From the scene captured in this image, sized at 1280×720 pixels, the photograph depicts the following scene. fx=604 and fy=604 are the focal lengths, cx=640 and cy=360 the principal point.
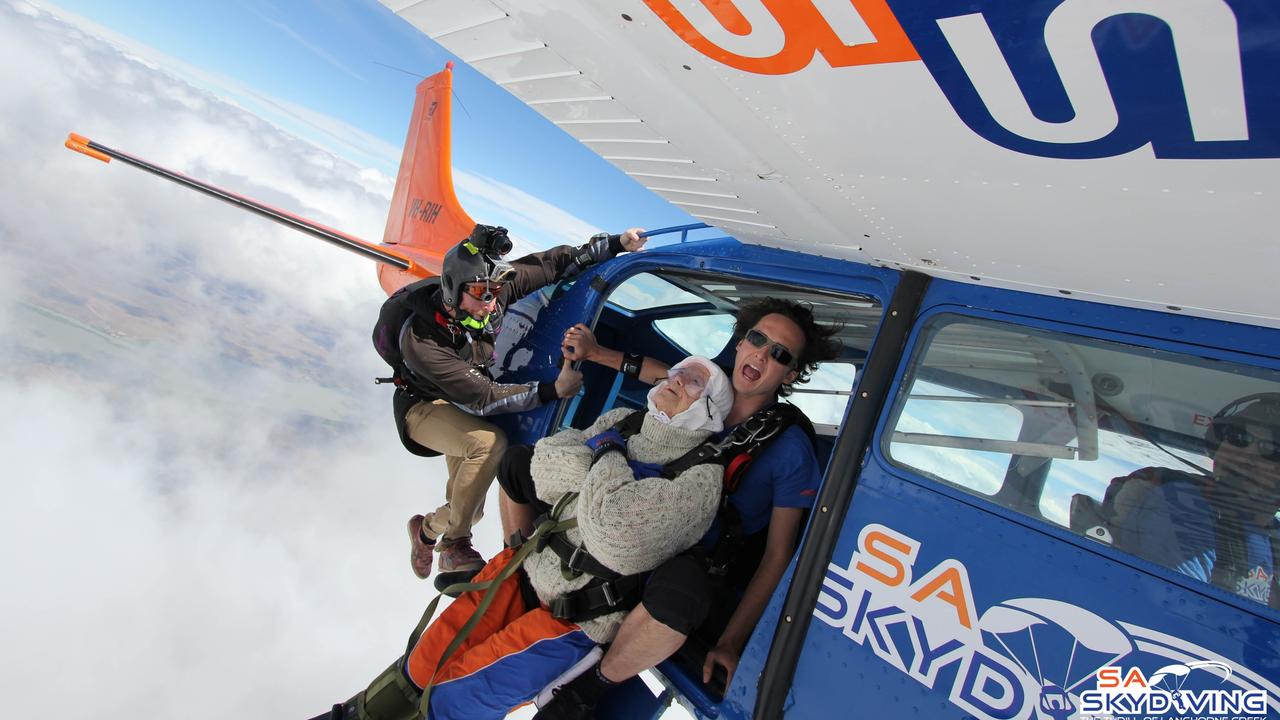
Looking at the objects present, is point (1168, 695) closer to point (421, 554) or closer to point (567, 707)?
point (567, 707)

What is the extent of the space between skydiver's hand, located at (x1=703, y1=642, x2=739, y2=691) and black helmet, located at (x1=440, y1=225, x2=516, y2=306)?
2.36 meters

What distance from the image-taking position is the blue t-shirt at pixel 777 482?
2.13 meters

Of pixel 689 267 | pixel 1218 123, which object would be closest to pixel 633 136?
pixel 1218 123

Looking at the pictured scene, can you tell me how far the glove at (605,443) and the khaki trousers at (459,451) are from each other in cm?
155

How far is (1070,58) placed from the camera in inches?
27.3

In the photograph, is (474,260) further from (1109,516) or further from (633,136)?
(1109,516)

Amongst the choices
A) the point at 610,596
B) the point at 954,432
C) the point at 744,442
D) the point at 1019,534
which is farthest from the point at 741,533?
the point at 1019,534

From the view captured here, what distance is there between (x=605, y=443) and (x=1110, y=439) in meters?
1.45

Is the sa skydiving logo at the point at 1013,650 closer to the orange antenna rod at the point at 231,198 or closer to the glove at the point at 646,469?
the glove at the point at 646,469

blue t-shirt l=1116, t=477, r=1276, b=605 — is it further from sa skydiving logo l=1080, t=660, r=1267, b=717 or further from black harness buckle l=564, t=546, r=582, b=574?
black harness buckle l=564, t=546, r=582, b=574

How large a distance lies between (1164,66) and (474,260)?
127 inches

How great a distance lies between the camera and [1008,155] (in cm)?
91

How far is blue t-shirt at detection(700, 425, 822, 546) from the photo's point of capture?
2.13 metres

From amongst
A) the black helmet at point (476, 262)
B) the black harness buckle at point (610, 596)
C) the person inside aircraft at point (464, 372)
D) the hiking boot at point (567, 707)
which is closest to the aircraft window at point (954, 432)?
the black harness buckle at point (610, 596)
